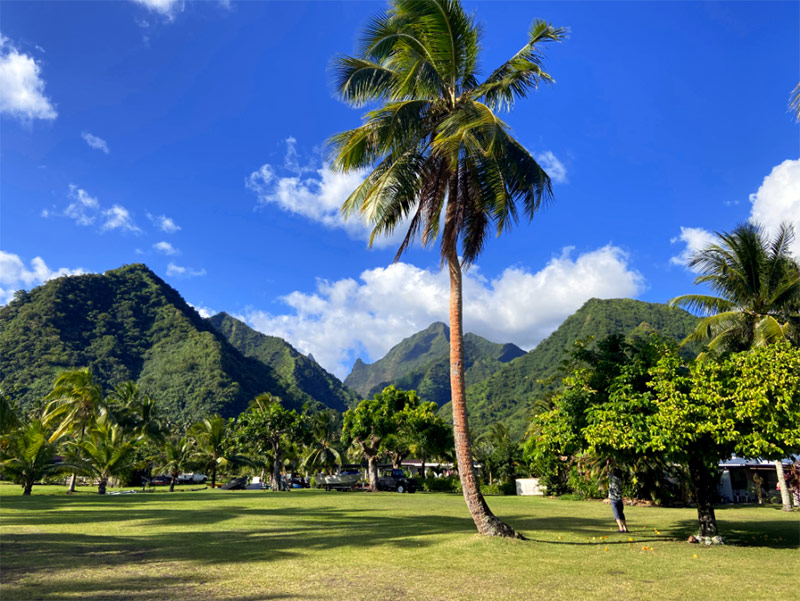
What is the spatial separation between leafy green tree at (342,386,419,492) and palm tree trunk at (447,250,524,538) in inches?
1178

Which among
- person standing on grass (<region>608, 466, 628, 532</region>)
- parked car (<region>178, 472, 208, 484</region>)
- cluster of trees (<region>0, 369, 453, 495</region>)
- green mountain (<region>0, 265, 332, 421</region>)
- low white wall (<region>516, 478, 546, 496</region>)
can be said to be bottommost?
parked car (<region>178, 472, 208, 484</region>)

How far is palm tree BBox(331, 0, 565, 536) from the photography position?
1271cm

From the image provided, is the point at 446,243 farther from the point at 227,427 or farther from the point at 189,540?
the point at 227,427

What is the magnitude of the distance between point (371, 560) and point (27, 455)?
79.0 ft

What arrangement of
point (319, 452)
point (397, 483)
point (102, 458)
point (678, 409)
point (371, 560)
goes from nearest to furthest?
1. point (371, 560)
2. point (678, 409)
3. point (102, 458)
4. point (397, 483)
5. point (319, 452)

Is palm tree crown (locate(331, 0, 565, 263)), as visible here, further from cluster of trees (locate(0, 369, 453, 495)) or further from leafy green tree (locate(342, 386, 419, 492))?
leafy green tree (locate(342, 386, 419, 492))

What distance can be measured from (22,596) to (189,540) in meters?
5.65

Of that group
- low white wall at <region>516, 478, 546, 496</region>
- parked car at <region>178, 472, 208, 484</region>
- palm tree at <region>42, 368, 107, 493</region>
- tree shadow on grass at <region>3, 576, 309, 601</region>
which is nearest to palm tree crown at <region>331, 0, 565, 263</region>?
tree shadow on grass at <region>3, 576, 309, 601</region>

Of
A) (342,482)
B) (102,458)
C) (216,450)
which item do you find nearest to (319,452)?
(216,450)

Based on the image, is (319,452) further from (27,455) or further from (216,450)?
(27,455)

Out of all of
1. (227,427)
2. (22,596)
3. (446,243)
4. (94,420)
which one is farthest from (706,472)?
(227,427)

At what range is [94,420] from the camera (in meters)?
40.7

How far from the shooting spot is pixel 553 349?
136 meters

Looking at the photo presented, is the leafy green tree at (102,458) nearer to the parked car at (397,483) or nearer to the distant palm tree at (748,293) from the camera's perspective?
the parked car at (397,483)
